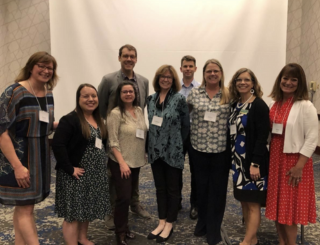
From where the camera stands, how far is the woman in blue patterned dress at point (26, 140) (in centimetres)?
179

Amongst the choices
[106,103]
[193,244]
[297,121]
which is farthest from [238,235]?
[106,103]

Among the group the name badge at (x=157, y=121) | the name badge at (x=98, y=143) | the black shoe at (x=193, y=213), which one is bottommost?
the black shoe at (x=193, y=213)

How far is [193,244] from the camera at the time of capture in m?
2.35

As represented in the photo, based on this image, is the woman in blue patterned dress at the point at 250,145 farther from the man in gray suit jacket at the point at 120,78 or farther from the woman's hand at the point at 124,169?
the man in gray suit jacket at the point at 120,78

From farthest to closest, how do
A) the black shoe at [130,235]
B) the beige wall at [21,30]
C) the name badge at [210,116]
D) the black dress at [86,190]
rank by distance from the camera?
the beige wall at [21,30]
the black shoe at [130,235]
the name badge at [210,116]
the black dress at [86,190]

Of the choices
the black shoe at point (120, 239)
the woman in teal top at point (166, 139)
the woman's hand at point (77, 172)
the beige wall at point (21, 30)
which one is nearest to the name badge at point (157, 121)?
the woman in teal top at point (166, 139)

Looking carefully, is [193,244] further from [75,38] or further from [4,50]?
[4,50]

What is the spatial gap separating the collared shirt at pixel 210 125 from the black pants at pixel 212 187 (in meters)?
0.08

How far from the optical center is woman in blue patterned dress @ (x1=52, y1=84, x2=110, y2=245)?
6.45ft

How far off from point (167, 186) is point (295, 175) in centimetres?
101

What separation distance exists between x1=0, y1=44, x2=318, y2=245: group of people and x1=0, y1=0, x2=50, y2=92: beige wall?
166 inches

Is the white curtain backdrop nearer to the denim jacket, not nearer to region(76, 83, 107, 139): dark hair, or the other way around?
the denim jacket

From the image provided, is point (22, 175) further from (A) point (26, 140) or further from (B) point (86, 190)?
(B) point (86, 190)

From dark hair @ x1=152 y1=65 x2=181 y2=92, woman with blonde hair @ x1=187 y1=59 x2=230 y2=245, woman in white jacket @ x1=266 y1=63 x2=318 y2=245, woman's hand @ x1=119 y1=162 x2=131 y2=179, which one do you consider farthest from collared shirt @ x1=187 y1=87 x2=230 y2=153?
woman's hand @ x1=119 y1=162 x2=131 y2=179
